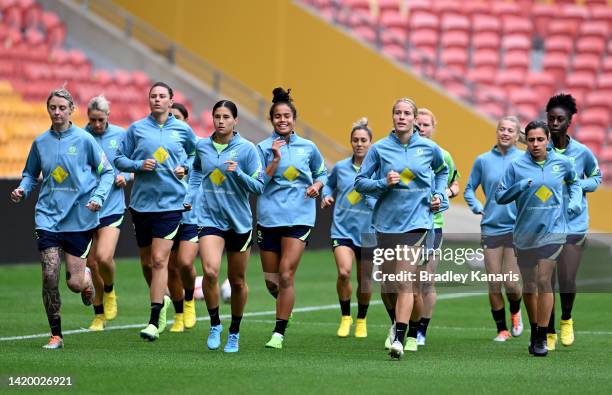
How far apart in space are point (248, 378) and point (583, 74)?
22.6 metres

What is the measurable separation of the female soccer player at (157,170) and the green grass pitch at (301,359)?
1049 millimetres

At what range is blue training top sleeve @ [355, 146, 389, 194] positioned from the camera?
1238cm

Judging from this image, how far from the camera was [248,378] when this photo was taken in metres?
10.7

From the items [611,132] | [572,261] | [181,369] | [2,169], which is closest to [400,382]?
[181,369]

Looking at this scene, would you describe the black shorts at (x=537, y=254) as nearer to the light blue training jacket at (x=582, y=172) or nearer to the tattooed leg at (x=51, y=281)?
the light blue training jacket at (x=582, y=172)

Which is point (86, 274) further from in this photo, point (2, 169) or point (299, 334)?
point (2, 169)

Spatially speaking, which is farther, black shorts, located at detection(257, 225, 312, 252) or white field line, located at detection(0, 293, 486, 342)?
white field line, located at detection(0, 293, 486, 342)

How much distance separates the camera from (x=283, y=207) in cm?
1305

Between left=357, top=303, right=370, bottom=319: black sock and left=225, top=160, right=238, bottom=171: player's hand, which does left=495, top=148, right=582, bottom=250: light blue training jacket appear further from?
left=225, top=160, right=238, bottom=171: player's hand

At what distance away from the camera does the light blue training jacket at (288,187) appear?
13.0m

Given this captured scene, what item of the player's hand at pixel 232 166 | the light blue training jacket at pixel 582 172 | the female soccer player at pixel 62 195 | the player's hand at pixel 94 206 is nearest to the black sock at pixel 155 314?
the female soccer player at pixel 62 195

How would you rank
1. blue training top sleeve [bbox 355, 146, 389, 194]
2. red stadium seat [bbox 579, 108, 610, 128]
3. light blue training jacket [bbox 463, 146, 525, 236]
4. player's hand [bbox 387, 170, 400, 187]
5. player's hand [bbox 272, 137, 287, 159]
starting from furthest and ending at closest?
1. red stadium seat [bbox 579, 108, 610, 128]
2. light blue training jacket [bbox 463, 146, 525, 236]
3. player's hand [bbox 272, 137, 287, 159]
4. blue training top sleeve [bbox 355, 146, 389, 194]
5. player's hand [bbox 387, 170, 400, 187]

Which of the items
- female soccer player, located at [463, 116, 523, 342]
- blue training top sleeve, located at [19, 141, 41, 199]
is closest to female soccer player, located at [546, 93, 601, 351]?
female soccer player, located at [463, 116, 523, 342]

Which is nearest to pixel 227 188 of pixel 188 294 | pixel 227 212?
pixel 227 212
